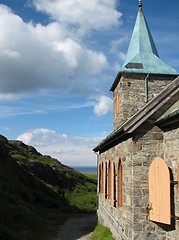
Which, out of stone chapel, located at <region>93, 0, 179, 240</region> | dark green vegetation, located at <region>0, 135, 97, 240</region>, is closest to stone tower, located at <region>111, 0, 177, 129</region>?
stone chapel, located at <region>93, 0, 179, 240</region>

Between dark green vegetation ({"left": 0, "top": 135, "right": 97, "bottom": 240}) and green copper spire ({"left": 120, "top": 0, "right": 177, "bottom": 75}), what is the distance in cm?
865

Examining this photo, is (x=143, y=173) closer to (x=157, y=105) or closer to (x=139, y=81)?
(x=157, y=105)

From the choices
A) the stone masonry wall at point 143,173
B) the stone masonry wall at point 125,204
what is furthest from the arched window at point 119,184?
the stone masonry wall at point 143,173

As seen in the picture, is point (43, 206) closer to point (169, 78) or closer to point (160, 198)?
point (169, 78)

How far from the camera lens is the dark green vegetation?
1454cm

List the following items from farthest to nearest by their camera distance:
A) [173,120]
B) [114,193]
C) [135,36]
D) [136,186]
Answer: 1. [135,36]
2. [114,193]
3. [136,186]
4. [173,120]

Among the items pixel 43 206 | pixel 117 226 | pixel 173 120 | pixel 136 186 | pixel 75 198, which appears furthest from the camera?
pixel 75 198

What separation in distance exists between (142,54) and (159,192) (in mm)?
9007

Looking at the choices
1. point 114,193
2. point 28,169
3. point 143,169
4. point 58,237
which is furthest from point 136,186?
point 28,169

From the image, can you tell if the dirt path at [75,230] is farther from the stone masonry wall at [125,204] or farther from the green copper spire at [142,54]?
the green copper spire at [142,54]

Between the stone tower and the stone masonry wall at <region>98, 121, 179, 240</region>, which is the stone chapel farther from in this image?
the stone tower

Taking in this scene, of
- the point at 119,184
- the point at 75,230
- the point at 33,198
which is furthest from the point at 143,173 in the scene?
the point at 33,198

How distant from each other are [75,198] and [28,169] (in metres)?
5.61

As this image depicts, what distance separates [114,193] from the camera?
42.3ft
